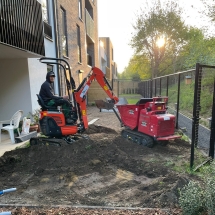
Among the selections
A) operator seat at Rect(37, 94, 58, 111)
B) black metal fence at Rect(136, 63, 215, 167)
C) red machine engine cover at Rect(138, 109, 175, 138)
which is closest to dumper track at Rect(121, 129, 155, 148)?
red machine engine cover at Rect(138, 109, 175, 138)

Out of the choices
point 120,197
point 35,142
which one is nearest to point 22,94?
point 35,142

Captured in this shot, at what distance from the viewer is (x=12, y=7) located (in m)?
5.64

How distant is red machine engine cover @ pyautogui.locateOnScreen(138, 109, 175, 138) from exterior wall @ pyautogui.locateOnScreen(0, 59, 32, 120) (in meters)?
4.70

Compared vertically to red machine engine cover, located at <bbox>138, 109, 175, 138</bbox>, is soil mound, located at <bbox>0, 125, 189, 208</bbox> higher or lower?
lower

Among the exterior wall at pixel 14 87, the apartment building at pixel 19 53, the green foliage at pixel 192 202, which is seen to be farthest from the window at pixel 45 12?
the green foliage at pixel 192 202

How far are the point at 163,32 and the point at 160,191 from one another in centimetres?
2013

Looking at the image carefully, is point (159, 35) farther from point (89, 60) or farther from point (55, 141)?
point (55, 141)

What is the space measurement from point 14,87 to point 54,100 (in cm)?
342

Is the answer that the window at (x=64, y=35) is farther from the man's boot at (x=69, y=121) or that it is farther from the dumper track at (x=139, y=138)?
the dumper track at (x=139, y=138)

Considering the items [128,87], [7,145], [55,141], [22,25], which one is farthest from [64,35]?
[128,87]

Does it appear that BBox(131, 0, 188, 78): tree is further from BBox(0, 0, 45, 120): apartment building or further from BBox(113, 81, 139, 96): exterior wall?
BBox(0, 0, 45, 120): apartment building

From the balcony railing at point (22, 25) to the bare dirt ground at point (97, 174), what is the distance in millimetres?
3074

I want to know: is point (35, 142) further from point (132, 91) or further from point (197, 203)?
point (132, 91)

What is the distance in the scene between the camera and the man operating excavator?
506 cm
